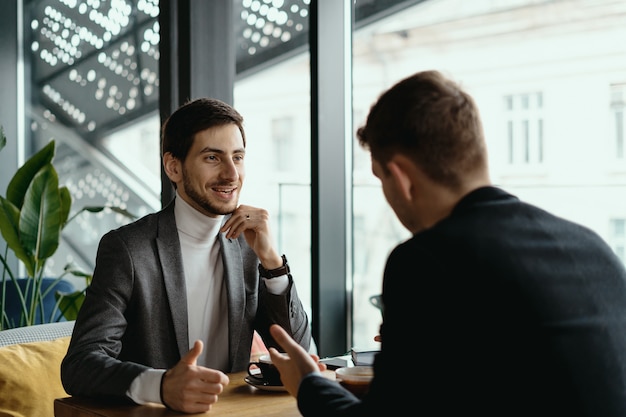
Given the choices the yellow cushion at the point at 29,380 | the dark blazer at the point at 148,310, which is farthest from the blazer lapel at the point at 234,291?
the yellow cushion at the point at 29,380

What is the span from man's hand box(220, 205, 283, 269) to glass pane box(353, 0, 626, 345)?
1.00 metres

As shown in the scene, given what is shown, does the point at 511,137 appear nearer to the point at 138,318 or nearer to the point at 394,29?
the point at 394,29

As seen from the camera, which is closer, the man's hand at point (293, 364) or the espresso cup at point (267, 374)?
the man's hand at point (293, 364)

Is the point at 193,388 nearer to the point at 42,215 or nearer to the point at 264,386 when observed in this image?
the point at 264,386

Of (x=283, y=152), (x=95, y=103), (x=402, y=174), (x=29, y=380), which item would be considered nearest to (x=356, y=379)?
(x=402, y=174)

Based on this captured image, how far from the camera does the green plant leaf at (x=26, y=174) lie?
3631 millimetres

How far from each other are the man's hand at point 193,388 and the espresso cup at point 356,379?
0.82ft

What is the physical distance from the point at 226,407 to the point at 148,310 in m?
0.45

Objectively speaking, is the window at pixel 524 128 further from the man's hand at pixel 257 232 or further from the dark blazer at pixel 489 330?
the dark blazer at pixel 489 330

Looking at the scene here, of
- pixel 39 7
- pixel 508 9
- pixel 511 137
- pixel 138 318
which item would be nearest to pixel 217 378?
pixel 138 318

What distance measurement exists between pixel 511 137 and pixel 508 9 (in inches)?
19.3

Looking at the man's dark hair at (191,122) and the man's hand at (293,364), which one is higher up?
the man's dark hair at (191,122)

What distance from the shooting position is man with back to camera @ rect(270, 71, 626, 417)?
3.77ft

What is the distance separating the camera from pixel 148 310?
82.4 inches
